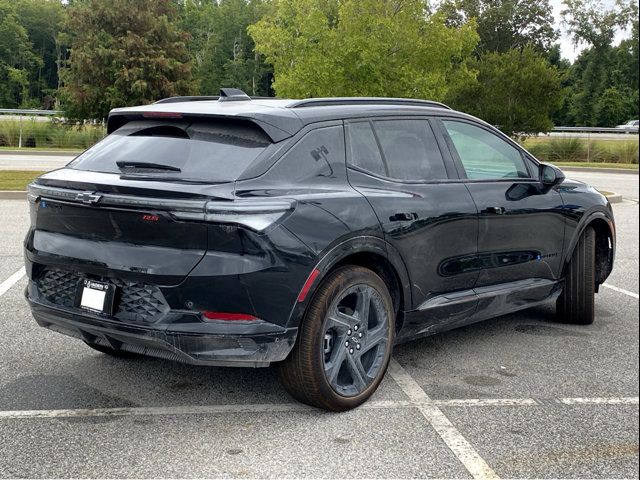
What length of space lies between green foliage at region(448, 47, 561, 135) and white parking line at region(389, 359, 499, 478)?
3305cm

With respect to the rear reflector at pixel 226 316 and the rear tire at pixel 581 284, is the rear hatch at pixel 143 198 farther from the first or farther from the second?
the rear tire at pixel 581 284

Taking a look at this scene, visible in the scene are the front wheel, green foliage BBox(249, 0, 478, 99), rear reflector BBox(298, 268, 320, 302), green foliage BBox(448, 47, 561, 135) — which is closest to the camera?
rear reflector BBox(298, 268, 320, 302)

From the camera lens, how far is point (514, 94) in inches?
1478

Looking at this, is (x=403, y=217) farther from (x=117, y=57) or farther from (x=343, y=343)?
(x=117, y=57)

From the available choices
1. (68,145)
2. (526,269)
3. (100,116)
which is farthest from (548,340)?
(100,116)

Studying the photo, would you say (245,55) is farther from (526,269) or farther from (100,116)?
(526,269)

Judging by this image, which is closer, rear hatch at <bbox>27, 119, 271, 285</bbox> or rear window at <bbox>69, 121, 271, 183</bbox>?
rear hatch at <bbox>27, 119, 271, 285</bbox>

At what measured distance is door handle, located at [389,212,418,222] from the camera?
4328 millimetres

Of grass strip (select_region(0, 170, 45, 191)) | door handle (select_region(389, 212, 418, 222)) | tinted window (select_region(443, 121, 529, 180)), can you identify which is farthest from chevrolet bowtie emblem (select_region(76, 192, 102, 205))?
grass strip (select_region(0, 170, 45, 191))

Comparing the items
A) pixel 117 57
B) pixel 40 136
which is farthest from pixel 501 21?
pixel 40 136

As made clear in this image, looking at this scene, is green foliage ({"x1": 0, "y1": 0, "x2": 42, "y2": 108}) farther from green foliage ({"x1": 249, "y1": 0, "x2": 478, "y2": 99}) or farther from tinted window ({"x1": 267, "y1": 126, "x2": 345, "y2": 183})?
tinted window ({"x1": 267, "y1": 126, "x2": 345, "y2": 183})

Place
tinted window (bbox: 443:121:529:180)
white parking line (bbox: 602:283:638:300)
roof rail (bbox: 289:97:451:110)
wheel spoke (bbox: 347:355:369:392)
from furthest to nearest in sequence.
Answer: white parking line (bbox: 602:283:638:300), tinted window (bbox: 443:121:529:180), roof rail (bbox: 289:97:451:110), wheel spoke (bbox: 347:355:369:392)

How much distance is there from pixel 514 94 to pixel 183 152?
35548 mm

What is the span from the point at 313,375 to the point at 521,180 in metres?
2.30
